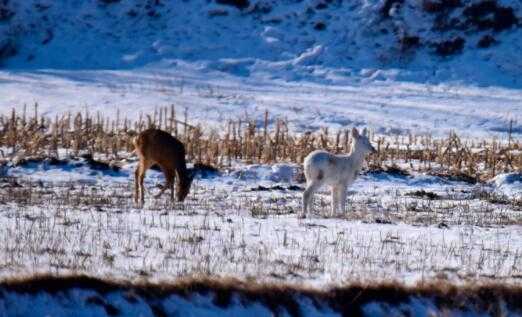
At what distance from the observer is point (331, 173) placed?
14.7 m

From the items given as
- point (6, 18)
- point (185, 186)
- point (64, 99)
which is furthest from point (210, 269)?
point (6, 18)

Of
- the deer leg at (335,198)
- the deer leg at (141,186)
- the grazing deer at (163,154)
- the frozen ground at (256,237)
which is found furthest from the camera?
the grazing deer at (163,154)

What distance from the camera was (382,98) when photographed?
4388cm

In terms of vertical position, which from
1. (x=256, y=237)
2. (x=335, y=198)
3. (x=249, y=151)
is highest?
(x=249, y=151)

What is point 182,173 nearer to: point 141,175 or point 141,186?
point 141,175

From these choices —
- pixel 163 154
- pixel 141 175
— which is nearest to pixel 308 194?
pixel 141 175

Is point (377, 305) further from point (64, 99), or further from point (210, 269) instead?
point (64, 99)

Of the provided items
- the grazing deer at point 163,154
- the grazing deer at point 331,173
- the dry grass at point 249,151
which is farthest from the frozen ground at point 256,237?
the dry grass at point 249,151

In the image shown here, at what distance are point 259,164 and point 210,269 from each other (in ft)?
44.0

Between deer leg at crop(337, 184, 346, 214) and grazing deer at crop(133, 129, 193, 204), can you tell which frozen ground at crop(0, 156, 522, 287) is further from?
grazing deer at crop(133, 129, 193, 204)

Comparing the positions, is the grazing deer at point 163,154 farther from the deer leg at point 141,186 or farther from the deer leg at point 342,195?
the deer leg at point 342,195

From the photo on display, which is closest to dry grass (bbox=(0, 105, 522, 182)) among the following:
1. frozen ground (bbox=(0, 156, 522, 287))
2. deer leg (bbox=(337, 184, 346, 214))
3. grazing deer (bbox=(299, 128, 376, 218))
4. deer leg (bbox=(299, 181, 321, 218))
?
frozen ground (bbox=(0, 156, 522, 287))

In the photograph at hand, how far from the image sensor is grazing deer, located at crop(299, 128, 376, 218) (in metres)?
14.4

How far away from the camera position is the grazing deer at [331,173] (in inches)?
568
